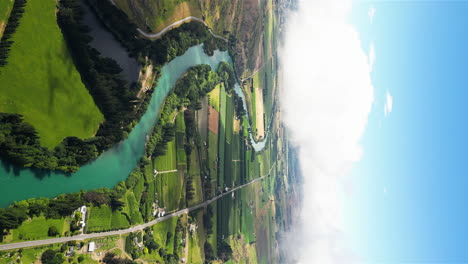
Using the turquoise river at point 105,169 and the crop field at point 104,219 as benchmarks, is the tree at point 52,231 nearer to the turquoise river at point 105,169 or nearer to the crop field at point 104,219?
the turquoise river at point 105,169

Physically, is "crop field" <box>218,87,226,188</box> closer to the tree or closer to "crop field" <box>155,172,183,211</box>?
"crop field" <box>155,172,183,211</box>

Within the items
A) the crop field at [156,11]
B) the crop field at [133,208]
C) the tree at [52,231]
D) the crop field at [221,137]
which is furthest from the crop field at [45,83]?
the crop field at [221,137]

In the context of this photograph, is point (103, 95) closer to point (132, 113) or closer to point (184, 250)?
point (132, 113)

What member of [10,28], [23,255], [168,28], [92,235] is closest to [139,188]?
[92,235]

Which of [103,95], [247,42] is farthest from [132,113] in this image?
[247,42]

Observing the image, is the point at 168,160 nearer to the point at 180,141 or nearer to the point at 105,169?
the point at 180,141

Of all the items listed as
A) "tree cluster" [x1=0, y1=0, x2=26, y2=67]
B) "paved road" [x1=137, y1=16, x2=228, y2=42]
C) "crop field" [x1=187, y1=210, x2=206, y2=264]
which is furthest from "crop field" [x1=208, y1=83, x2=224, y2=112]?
"tree cluster" [x1=0, y1=0, x2=26, y2=67]

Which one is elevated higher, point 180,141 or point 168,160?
point 180,141
